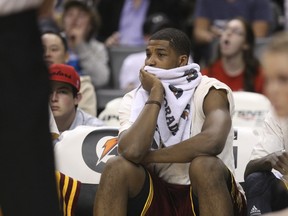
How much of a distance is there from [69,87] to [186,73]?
137 cm

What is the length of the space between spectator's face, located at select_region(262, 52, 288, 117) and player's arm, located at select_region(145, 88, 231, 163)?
1634mm

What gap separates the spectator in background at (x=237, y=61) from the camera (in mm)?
8859

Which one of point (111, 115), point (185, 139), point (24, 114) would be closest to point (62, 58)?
point (111, 115)

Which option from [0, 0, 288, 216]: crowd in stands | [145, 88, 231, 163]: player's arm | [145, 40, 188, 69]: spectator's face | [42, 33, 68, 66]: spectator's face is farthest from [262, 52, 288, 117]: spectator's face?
[42, 33, 68, 66]: spectator's face

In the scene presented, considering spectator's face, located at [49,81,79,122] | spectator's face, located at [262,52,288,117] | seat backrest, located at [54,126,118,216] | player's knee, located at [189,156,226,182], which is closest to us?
spectator's face, located at [262,52,288,117]

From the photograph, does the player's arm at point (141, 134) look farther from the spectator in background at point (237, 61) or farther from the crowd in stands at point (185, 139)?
the spectator in background at point (237, 61)

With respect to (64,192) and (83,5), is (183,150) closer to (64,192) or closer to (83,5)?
(64,192)

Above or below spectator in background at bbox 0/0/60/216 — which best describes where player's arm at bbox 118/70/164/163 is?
below

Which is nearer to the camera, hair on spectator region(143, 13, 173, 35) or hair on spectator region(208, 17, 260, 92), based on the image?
hair on spectator region(208, 17, 260, 92)

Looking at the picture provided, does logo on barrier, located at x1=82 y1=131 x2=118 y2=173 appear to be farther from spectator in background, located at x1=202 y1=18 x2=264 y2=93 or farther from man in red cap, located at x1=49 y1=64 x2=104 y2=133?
spectator in background, located at x1=202 y1=18 x2=264 y2=93

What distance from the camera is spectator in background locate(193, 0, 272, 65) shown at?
33.4 ft

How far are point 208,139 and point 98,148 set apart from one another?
0.99 m

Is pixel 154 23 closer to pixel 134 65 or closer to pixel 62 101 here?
pixel 134 65

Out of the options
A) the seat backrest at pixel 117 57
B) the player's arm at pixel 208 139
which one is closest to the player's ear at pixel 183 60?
the player's arm at pixel 208 139
